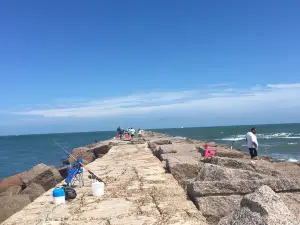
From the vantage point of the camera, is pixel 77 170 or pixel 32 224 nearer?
pixel 32 224

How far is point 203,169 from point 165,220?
1.22 m

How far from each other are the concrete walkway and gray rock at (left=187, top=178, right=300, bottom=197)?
332 millimetres

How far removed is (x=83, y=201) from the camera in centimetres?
593

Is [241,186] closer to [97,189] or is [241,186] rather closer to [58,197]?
[97,189]

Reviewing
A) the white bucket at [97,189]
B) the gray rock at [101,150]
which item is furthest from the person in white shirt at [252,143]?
the gray rock at [101,150]

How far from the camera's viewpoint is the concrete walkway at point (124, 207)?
4.70 m

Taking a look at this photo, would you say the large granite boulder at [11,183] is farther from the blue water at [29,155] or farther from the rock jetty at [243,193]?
the rock jetty at [243,193]

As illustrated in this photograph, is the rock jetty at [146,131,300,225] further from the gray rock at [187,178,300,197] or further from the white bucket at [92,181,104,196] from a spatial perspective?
the white bucket at [92,181,104,196]

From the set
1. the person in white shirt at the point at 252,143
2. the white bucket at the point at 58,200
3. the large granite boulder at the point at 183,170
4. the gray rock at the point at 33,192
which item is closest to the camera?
the white bucket at the point at 58,200

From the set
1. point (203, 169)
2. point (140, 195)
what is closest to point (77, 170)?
point (140, 195)

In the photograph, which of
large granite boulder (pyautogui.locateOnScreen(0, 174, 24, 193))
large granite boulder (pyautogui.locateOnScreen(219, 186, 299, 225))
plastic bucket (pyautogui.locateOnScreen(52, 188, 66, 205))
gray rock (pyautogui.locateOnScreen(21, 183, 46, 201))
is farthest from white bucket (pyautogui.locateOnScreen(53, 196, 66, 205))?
large granite boulder (pyautogui.locateOnScreen(0, 174, 24, 193))

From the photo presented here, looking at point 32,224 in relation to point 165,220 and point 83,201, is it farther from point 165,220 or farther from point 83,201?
point 165,220

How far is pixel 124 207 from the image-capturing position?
5.32 m

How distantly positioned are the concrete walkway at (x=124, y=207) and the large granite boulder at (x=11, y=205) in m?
0.42
